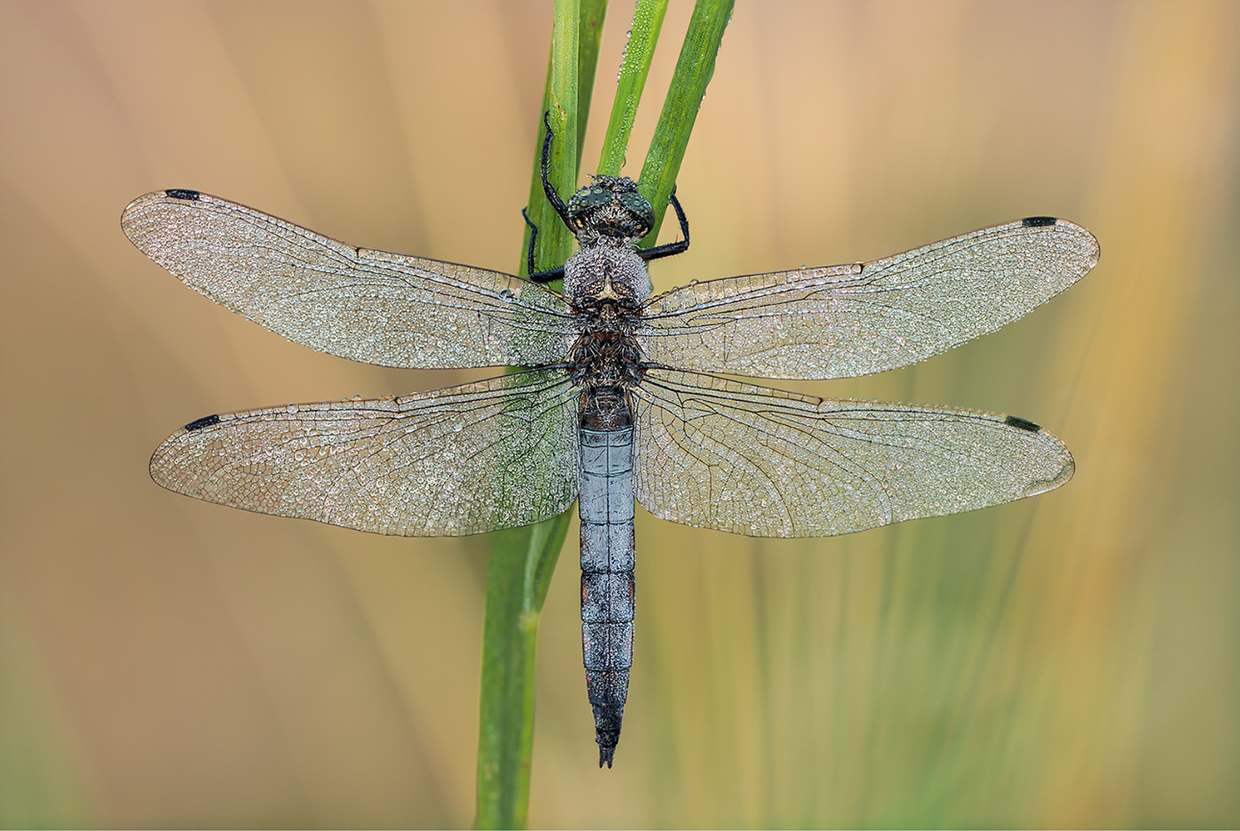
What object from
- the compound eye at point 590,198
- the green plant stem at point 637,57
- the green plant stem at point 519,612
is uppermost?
the green plant stem at point 637,57

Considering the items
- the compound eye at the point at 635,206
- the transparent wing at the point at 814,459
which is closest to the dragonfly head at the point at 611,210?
the compound eye at the point at 635,206

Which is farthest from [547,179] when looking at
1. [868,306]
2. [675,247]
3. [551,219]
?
[868,306]

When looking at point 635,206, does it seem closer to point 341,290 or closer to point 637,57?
point 637,57

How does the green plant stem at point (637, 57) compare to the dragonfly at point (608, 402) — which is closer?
the green plant stem at point (637, 57)

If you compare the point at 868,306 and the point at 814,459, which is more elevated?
the point at 868,306

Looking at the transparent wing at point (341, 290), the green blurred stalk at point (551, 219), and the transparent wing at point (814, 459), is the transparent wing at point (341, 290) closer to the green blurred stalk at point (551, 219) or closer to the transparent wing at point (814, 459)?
the green blurred stalk at point (551, 219)

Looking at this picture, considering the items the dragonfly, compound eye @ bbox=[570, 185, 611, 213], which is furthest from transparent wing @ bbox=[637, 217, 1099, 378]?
compound eye @ bbox=[570, 185, 611, 213]

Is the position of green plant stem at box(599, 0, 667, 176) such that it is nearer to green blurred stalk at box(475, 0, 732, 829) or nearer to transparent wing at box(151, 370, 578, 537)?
green blurred stalk at box(475, 0, 732, 829)

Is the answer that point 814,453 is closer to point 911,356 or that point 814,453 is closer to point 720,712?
point 911,356
